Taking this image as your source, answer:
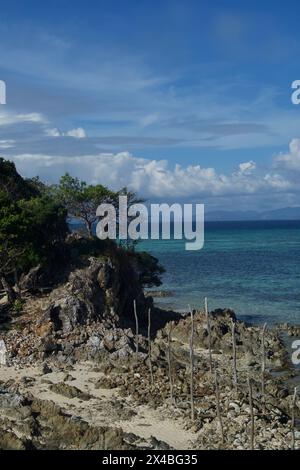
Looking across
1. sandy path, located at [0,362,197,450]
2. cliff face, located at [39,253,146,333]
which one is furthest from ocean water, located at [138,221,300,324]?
sandy path, located at [0,362,197,450]

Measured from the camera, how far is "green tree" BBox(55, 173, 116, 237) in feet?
141

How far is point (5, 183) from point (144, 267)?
14615 millimetres

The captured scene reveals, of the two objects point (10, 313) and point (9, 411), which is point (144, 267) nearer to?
point (10, 313)

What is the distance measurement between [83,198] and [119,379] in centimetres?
2047

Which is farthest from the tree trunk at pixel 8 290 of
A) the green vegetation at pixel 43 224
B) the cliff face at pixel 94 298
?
the cliff face at pixel 94 298

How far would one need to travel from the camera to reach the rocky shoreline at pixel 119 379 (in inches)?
798

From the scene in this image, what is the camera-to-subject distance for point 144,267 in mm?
46688

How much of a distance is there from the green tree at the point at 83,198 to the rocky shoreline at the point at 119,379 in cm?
781

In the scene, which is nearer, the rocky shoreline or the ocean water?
the rocky shoreline

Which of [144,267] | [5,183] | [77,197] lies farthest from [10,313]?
[144,267]

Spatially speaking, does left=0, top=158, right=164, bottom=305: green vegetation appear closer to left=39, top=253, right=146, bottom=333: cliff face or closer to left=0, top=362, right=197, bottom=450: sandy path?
left=39, top=253, right=146, bottom=333: cliff face

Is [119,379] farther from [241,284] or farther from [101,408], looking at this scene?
[241,284]

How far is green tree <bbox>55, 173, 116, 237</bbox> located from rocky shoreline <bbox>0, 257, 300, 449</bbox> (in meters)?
7.81
